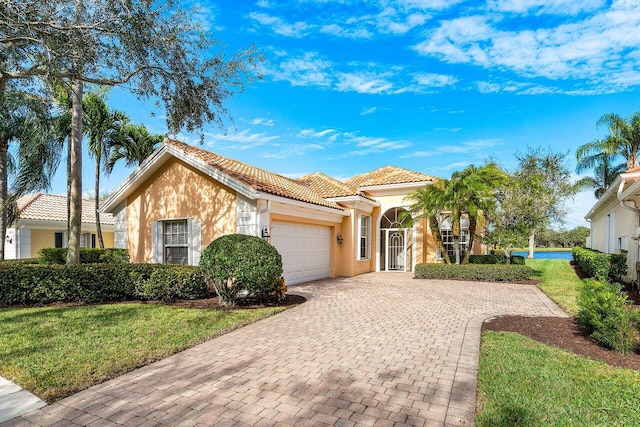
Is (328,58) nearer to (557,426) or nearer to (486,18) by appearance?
(486,18)

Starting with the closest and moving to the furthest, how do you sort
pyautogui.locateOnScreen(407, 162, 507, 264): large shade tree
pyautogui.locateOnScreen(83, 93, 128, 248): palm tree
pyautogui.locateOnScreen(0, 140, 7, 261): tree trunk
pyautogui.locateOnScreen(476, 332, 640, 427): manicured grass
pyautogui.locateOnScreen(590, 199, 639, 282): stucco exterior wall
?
A: pyautogui.locateOnScreen(476, 332, 640, 427): manicured grass
pyautogui.locateOnScreen(590, 199, 639, 282): stucco exterior wall
pyautogui.locateOnScreen(0, 140, 7, 261): tree trunk
pyautogui.locateOnScreen(407, 162, 507, 264): large shade tree
pyautogui.locateOnScreen(83, 93, 128, 248): palm tree

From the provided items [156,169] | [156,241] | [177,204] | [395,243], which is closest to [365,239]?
[395,243]

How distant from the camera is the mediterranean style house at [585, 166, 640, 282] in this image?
1052cm

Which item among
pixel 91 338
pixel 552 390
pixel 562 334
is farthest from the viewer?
pixel 562 334

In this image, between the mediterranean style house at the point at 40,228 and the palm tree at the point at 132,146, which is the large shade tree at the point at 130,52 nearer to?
the palm tree at the point at 132,146

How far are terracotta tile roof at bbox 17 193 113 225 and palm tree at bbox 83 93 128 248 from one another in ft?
22.7

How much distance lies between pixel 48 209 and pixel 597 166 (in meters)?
41.8

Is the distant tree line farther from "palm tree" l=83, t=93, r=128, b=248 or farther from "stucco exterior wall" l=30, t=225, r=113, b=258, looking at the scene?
"stucco exterior wall" l=30, t=225, r=113, b=258

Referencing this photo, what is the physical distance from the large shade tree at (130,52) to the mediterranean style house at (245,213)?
261 cm

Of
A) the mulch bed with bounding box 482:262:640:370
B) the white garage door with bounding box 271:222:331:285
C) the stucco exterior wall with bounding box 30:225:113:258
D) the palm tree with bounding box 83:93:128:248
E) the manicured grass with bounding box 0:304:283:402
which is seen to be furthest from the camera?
the stucco exterior wall with bounding box 30:225:113:258

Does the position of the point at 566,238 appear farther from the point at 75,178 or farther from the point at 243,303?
the point at 75,178

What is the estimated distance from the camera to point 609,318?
543 cm

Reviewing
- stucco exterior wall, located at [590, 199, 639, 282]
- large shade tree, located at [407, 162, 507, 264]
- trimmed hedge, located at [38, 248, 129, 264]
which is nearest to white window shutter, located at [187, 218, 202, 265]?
trimmed hedge, located at [38, 248, 129, 264]

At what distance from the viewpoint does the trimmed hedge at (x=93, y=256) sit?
43.0 feet
